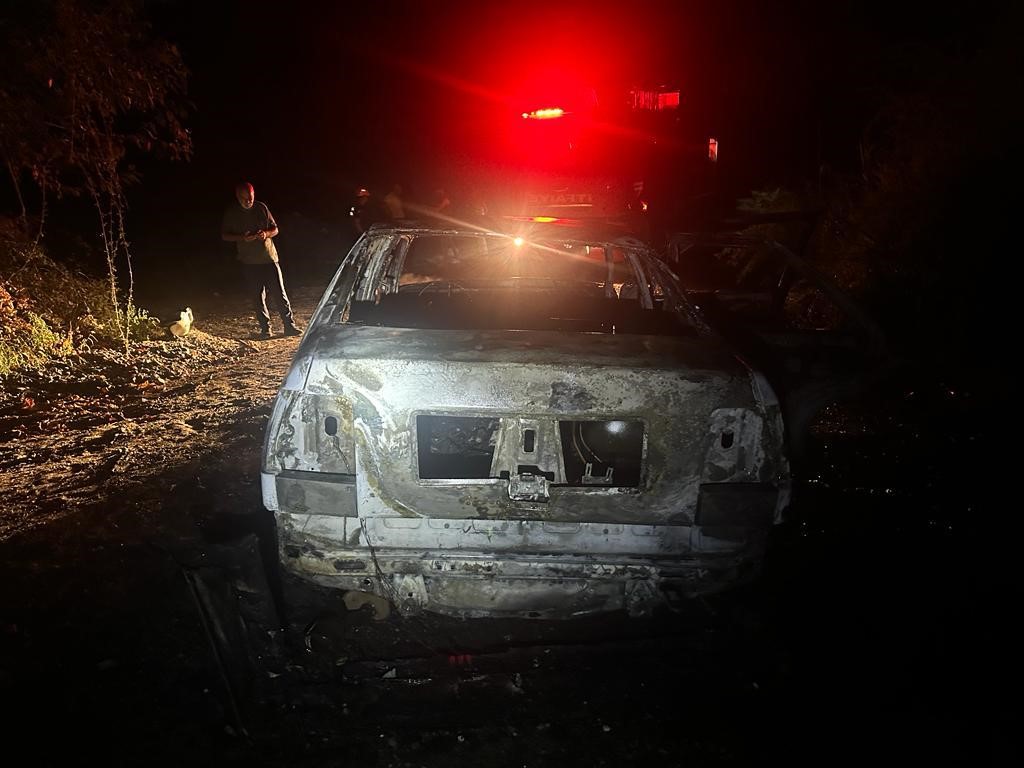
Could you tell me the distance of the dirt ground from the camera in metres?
1.97

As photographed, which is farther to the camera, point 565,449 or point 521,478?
point 565,449

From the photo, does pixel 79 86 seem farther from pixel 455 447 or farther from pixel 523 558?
pixel 523 558

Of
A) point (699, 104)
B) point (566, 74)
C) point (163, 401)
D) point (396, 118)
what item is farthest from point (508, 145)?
point (396, 118)

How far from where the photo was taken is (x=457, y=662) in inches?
89.7

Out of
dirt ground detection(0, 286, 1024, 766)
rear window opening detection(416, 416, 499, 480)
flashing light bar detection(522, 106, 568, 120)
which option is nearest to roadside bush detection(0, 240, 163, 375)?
dirt ground detection(0, 286, 1024, 766)

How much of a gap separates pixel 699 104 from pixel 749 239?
33.2 feet

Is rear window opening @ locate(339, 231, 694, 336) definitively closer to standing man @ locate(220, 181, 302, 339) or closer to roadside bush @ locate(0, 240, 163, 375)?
standing man @ locate(220, 181, 302, 339)

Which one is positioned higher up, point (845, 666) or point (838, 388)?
point (838, 388)

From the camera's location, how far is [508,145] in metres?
11.3

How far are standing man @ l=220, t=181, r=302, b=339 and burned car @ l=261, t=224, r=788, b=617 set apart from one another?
496cm

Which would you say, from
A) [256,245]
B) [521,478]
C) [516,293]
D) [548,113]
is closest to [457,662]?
[521,478]

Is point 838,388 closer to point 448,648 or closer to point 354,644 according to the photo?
point 448,648

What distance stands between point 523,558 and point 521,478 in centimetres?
27

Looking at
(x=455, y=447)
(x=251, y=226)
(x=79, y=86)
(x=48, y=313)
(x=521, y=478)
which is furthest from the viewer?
(x=251, y=226)
